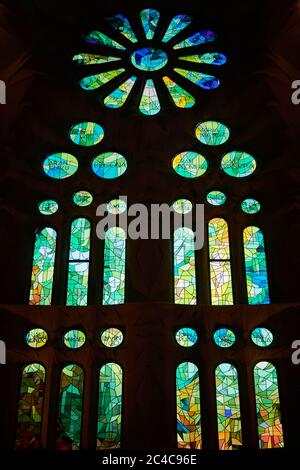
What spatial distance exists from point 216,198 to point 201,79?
309 centimetres

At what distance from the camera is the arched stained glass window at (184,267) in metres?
13.5

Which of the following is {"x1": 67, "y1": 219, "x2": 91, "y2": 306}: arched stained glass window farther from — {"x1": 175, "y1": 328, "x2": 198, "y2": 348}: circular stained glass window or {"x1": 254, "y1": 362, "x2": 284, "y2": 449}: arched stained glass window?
{"x1": 254, "y1": 362, "x2": 284, "y2": 449}: arched stained glass window

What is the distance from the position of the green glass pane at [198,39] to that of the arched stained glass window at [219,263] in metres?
4.48

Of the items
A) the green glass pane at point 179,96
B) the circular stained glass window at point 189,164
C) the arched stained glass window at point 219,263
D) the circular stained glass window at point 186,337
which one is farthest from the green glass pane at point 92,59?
the circular stained glass window at point 186,337

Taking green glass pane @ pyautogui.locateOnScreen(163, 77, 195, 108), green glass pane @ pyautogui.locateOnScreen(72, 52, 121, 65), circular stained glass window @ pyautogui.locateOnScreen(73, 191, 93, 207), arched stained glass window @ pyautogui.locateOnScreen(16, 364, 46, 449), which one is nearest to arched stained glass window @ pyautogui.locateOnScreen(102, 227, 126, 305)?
circular stained glass window @ pyautogui.locateOnScreen(73, 191, 93, 207)

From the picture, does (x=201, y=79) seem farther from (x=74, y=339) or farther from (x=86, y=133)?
(x=74, y=339)

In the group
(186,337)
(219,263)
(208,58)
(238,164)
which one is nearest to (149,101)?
(208,58)

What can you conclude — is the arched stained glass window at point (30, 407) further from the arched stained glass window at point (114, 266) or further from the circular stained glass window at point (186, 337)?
the circular stained glass window at point (186, 337)

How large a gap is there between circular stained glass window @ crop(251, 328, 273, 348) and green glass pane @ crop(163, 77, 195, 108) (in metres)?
5.65

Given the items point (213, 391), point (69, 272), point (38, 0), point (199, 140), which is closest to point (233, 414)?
point (213, 391)

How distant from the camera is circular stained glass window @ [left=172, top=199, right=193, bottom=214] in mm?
14359

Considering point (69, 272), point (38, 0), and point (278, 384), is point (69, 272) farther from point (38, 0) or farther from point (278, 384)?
point (38, 0)

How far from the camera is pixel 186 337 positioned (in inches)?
508
